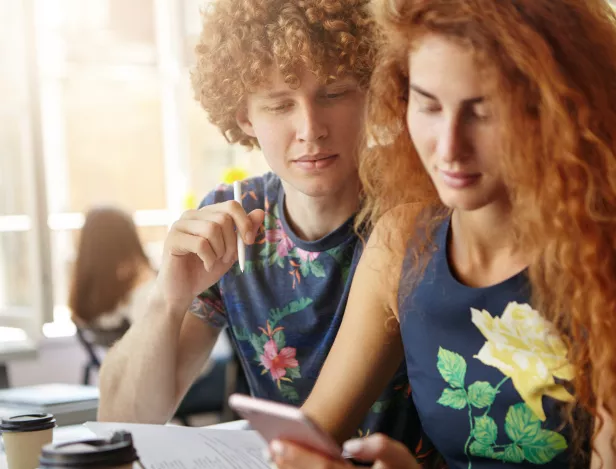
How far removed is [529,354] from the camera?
1.09 m

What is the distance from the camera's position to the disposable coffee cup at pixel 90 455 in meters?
0.88

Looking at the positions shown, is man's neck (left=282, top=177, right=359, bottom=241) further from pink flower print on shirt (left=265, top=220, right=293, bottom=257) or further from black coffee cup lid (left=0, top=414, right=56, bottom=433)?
black coffee cup lid (left=0, top=414, right=56, bottom=433)

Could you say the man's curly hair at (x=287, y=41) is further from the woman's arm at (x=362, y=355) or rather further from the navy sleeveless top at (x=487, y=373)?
the navy sleeveless top at (x=487, y=373)

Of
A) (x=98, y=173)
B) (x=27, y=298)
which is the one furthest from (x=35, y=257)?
(x=98, y=173)

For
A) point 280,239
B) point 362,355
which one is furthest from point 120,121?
point 362,355

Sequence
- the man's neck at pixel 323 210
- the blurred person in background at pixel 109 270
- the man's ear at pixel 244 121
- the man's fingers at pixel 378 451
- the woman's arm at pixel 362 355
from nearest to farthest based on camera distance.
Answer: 1. the man's fingers at pixel 378 451
2. the woman's arm at pixel 362 355
3. the man's neck at pixel 323 210
4. the man's ear at pixel 244 121
5. the blurred person in background at pixel 109 270

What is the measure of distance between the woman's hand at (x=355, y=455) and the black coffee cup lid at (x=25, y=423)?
366 mm

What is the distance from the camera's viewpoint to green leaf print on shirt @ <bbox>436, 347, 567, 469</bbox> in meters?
1.08

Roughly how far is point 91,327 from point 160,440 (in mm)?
3193

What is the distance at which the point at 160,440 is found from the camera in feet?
3.84

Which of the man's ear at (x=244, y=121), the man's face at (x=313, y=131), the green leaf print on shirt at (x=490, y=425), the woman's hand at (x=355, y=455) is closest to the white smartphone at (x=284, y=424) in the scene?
the woman's hand at (x=355, y=455)

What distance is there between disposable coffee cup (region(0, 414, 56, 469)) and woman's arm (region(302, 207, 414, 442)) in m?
0.38

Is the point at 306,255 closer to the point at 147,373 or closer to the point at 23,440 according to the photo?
the point at 147,373

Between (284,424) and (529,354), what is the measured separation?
0.38 m
